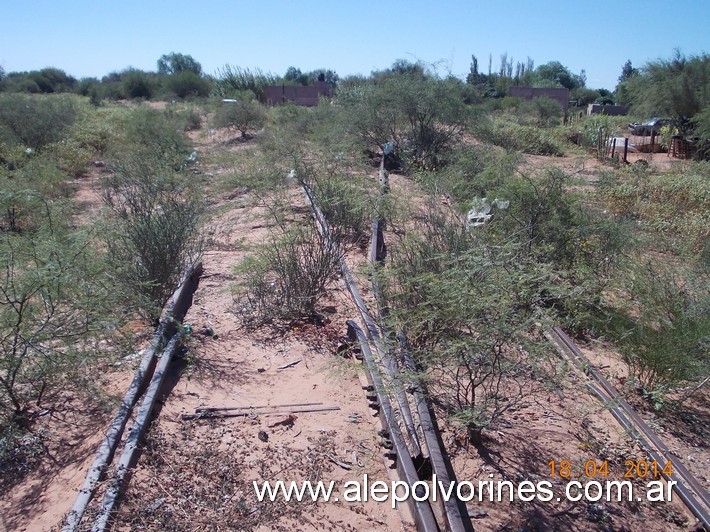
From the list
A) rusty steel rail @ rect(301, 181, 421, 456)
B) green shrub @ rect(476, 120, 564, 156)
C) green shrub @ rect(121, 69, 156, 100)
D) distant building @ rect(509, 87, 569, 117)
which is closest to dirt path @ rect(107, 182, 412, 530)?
rusty steel rail @ rect(301, 181, 421, 456)

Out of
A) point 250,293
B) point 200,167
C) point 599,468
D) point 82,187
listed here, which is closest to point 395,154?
point 200,167

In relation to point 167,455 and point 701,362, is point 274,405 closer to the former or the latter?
point 167,455

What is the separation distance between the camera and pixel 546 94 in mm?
43656

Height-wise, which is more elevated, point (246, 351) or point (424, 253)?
point (424, 253)

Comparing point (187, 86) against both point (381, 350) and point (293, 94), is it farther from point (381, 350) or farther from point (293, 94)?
point (381, 350)

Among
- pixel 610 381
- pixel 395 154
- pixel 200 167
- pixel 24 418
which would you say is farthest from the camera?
pixel 395 154

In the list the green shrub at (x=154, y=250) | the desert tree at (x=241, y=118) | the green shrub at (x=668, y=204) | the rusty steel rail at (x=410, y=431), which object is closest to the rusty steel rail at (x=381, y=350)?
the rusty steel rail at (x=410, y=431)

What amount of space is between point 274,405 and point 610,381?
10.5 feet

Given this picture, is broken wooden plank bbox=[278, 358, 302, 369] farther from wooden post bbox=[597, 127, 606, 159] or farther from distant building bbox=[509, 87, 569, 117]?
distant building bbox=[509, 87, 569, 117]

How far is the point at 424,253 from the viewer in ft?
18.6

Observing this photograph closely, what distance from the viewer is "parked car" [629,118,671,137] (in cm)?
2826

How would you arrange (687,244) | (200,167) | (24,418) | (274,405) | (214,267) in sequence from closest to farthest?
(24,418)
(274,405)
(214,267)
(687,244)
(200,167)

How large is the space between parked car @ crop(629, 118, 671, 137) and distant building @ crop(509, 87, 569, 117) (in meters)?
10.3

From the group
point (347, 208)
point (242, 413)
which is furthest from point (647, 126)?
point (242, 413)
